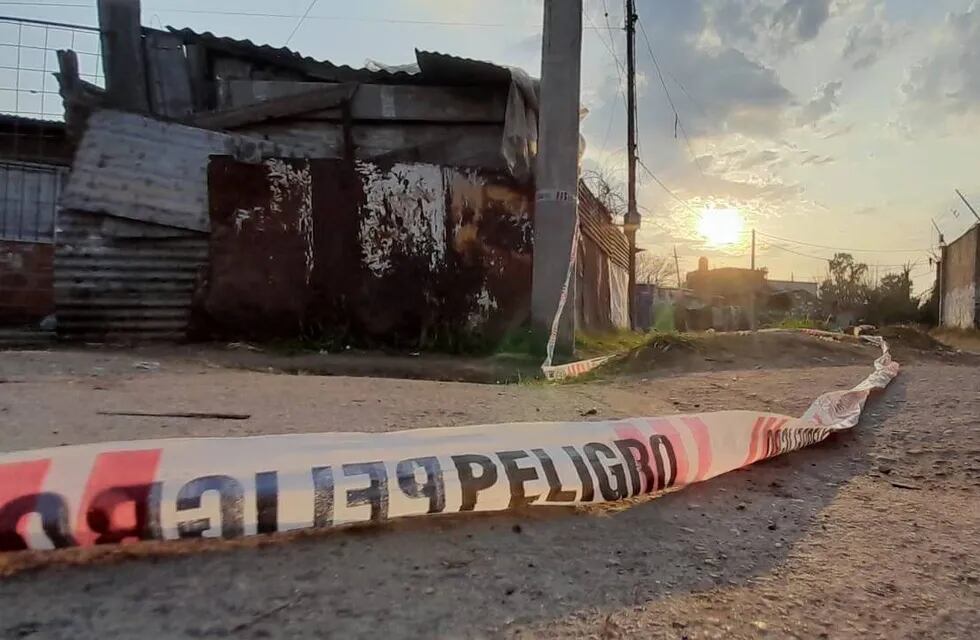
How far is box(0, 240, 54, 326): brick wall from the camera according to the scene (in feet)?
25.8

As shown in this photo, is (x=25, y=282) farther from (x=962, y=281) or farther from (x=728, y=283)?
(x=728, y=283)

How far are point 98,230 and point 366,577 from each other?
22.1 ft

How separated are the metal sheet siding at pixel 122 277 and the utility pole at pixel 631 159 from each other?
11.3 meters

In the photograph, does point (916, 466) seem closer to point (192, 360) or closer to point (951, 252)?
point (192, 360)

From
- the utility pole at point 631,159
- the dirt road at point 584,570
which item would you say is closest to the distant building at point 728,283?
the utility pole at point 631,159

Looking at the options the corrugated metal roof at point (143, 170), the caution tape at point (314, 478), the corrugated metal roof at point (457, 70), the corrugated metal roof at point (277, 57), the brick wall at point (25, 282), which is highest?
the corrugated metal roof at point (277, 57)

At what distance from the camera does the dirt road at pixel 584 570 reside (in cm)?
116

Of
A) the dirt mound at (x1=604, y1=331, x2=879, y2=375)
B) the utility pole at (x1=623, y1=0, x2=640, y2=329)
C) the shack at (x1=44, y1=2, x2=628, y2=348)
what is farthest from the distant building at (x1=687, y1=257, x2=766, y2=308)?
the shack at (x1=44, y1=2, x2=628, y2=348)

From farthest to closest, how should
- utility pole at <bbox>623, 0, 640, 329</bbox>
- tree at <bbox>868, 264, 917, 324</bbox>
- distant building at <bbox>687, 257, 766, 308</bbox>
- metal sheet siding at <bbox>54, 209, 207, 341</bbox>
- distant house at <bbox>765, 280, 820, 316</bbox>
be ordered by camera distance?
distant building at <bbox>687, 257, 766, 308</bbox> → distant house at <bbox>765, 280, 820, 316</bbox> → tree at <bbox>868, 264, 917, 324</bbox> → utility pole at <bbox>623, 0, 640, 329</bbox> → metal sheet siding at <bbox>54, 209, 207, 341</bbox>

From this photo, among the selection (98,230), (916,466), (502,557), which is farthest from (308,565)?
(98,230)

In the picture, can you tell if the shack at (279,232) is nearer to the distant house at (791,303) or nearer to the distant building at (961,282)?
the distant building at (961,282)

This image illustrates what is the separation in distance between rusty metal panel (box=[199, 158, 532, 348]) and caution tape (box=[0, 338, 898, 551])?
5.02 meters

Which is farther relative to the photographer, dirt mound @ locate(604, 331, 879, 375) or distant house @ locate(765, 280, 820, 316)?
distant house @ locate(765, 280, 820, 316)

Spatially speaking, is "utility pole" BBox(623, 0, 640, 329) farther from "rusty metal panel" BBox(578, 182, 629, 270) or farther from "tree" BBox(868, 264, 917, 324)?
"tree" BBox(868, 264, 917, 324)
